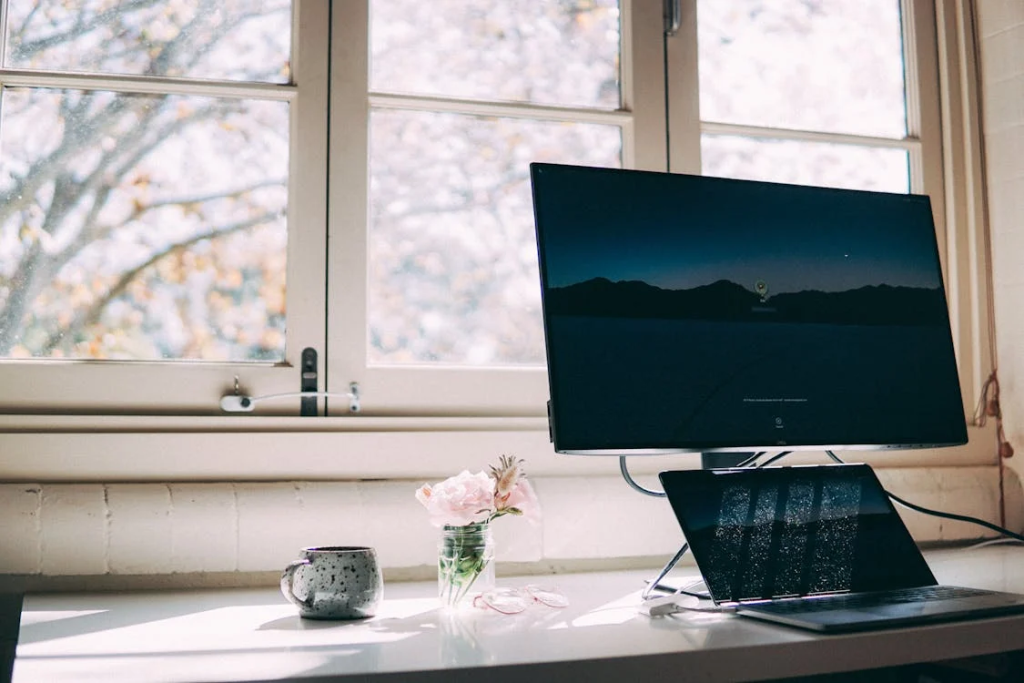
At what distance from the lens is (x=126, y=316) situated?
1583 millimetres

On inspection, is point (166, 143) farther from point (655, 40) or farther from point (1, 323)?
point (655, 40)

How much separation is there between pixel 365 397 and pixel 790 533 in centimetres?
75

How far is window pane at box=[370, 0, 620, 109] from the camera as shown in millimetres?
1774

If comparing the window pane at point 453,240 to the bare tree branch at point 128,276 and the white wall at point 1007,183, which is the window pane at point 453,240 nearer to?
the bare tree branch at point 128,276

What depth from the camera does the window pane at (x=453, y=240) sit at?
1711 millimetres

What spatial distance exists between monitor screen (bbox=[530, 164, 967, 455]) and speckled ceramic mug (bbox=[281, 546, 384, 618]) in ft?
0.93

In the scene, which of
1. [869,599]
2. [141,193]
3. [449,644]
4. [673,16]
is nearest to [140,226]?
[141,193]

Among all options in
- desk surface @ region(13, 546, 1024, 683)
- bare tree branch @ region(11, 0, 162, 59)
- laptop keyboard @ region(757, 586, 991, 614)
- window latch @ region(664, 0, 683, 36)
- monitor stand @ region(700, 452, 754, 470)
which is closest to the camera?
desk surface @ region(13, 546, 1024, 683)

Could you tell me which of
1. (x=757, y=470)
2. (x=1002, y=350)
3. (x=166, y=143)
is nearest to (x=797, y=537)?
(x=757, y=470)

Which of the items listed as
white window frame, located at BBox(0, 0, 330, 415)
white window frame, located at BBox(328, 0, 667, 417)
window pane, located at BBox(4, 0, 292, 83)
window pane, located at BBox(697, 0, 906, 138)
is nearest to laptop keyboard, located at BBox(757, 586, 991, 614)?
white window frame, located at BBox(328, 0, 667, 417)

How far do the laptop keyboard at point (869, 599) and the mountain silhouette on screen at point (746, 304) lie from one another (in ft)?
1.24

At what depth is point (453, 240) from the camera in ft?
5.75

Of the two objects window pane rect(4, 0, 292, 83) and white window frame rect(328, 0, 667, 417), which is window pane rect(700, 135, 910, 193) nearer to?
white window frame rect(328, 0, 667, 417)

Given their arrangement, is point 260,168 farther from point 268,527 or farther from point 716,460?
point 716,460
